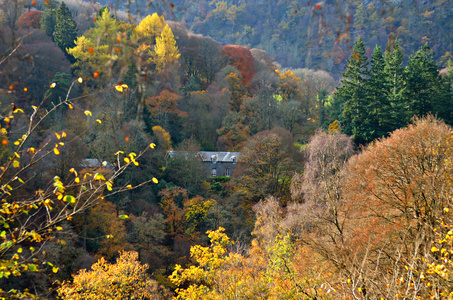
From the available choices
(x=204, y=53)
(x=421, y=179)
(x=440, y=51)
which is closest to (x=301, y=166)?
(x=421, y=179)

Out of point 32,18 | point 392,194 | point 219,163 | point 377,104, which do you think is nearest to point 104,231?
point 219,163

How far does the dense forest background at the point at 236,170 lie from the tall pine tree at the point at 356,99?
126 millimetres

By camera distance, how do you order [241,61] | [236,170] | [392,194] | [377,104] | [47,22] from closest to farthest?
[392,194], [377,104], [236,170], [47,22], [241,61]

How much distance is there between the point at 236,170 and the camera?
29516mm

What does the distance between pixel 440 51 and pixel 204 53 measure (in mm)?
32581

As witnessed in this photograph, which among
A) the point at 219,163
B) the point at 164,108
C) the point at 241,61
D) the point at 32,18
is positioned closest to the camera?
the point at 219,163

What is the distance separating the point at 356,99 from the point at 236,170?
11017 millimetres

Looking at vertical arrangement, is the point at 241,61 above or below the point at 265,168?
above

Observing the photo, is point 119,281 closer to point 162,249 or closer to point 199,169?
point 162,249

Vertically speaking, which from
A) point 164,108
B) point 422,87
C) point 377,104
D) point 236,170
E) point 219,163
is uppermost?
point 422,87

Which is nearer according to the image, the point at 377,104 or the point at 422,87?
the point at 377,104

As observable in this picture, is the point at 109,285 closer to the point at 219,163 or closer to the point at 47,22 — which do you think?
the point at 219,163

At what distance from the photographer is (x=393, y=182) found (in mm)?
12820

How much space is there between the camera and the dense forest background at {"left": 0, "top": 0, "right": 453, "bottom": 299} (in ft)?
16.4
